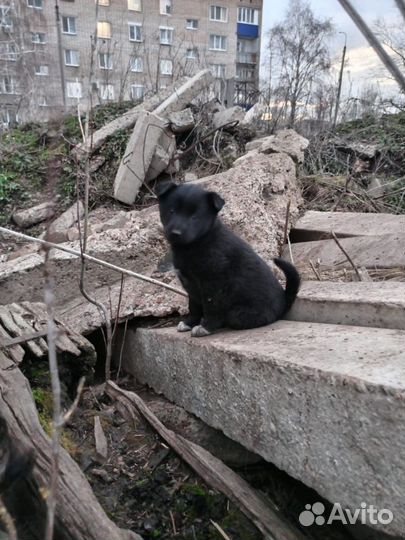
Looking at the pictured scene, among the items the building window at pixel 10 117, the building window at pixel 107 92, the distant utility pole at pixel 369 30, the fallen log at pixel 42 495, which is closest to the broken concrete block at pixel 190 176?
the fallen log at pixel 42 495

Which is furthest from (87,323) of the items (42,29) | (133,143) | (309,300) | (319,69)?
(319,69)

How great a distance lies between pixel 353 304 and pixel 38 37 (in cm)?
1036

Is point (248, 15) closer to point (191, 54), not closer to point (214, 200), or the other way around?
point (191, 54)

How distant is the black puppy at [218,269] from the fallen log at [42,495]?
1.25 m

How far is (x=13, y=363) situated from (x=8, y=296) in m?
1.52

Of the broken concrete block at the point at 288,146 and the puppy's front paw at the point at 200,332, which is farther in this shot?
the broken concrete block at the point at 288,146

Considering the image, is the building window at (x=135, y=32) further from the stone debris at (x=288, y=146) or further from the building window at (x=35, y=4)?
the stone debris at (x=288, y=146)

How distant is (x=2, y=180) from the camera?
7840 mm

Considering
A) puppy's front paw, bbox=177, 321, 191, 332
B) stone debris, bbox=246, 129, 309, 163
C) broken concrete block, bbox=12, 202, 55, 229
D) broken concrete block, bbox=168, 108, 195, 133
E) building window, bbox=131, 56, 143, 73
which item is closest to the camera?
puppy's front paw, bbox=177, 321, 191, 332

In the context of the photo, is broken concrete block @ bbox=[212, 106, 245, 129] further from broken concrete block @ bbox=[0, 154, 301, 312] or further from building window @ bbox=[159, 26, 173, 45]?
building window @ bbox=[159, 26, 173, 45]

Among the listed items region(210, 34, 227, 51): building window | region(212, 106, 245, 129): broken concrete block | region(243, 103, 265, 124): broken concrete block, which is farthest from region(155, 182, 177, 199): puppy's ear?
region(210, 34, 227, 51): building window

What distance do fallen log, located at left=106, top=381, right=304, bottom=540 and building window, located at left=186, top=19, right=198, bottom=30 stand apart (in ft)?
35.1

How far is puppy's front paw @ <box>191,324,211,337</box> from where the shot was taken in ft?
10.3

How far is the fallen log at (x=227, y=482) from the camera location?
2197 millimetres
